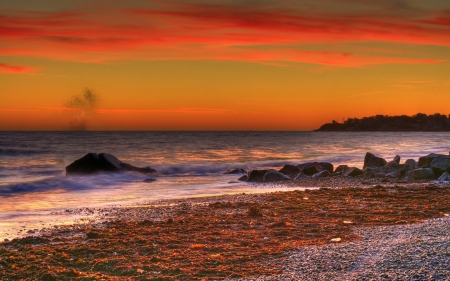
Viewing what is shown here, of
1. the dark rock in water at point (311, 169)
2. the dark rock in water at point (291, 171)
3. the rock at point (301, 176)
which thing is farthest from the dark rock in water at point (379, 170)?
the dark rock in water at point (291, 171)

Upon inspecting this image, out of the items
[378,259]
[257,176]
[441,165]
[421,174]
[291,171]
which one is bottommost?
[257,176]

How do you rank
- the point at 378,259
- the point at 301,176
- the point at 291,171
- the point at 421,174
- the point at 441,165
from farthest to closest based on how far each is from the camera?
the point at 291,171 < the point at 301,176 < the point at 441,165 < the point at 421,174 < the point at 378,259

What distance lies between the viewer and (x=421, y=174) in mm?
23172

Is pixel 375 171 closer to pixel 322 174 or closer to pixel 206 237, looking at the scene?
pixel 322 174

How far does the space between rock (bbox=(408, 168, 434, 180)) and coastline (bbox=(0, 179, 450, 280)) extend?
730 centimetres

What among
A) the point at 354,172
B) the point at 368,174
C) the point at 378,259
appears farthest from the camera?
the point at 354,172

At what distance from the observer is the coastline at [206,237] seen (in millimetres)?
7987

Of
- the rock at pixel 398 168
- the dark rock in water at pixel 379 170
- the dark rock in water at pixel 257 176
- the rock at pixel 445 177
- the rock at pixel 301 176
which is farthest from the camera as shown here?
the dark rock in water at pixel 379 170

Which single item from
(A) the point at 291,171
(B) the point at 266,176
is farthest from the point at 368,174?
(B) the point at 266,176

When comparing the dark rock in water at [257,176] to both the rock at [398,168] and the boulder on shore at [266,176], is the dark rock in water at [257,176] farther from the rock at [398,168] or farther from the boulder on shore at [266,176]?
the rock at [398,168]

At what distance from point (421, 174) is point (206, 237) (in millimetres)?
16423

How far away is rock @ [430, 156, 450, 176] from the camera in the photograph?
23.3 meters

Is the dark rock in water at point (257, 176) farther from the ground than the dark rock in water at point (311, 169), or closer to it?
Result: closer to it

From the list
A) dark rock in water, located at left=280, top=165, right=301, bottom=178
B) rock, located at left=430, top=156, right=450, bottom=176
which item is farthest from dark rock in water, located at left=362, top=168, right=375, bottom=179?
dark rock in water, located at left=280, top=165, right=301, bottom=178
